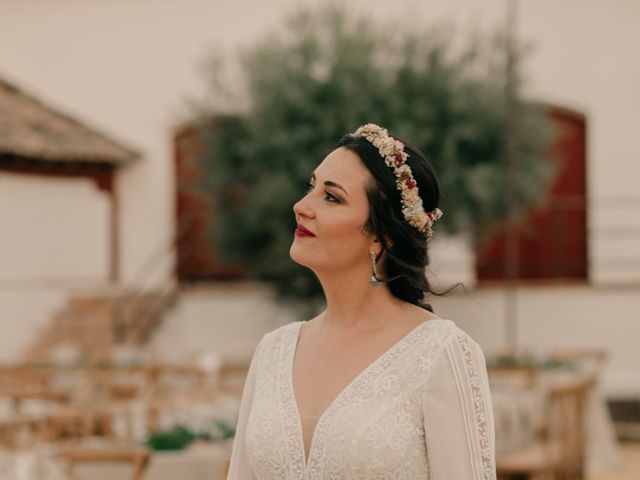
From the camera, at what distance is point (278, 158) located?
2012 centimetres

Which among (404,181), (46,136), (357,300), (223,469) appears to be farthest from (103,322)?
(404,181)

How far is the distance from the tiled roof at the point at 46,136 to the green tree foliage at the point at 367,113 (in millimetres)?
2382

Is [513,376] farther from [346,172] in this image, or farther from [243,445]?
[346,172]

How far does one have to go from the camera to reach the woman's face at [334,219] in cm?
321

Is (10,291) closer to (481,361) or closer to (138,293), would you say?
(138,293)

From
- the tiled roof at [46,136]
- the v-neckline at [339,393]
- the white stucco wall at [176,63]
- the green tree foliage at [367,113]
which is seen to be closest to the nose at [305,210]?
the v-neckline at [339,393]

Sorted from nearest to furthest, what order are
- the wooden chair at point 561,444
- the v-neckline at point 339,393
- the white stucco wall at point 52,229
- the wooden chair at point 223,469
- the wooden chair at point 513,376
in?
the v-neckline at point 339,393
the wooden chair at point 223,469
the wooden chair at point 561,444
the wooden chair at point 513,376
the white stucco wall at point 52,229

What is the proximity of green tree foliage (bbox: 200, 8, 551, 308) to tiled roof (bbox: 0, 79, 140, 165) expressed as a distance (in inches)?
93.8

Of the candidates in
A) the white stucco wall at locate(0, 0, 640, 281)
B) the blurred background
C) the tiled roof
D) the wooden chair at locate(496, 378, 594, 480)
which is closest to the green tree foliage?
the blurred background

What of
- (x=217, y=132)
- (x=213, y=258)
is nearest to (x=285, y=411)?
(x=217, y=132)

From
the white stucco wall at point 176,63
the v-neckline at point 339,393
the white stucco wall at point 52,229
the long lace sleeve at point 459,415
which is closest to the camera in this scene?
the long lace sleeve at point 459,415

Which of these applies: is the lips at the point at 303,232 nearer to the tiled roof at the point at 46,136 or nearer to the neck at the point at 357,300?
the neck at the point at 357,300

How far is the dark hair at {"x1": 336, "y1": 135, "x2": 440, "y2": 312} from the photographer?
3225 mm

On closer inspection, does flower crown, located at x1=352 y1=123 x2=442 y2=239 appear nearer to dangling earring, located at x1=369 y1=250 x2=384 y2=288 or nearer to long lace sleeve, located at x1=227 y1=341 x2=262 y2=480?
dangling earring, located at x1=369 y1=250 x2=384 y2=288
